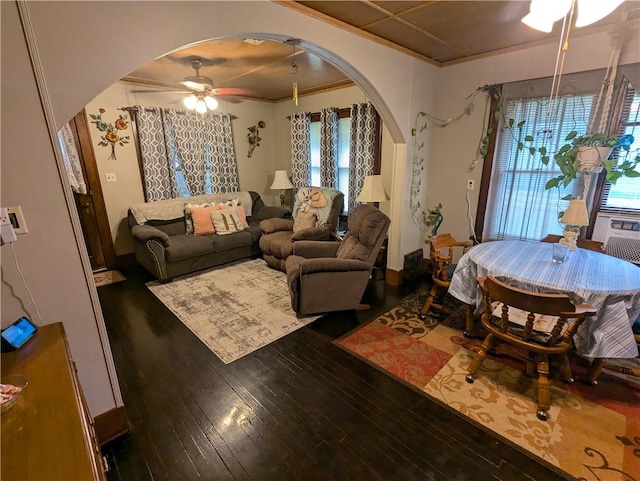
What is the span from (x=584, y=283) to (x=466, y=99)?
242 cm

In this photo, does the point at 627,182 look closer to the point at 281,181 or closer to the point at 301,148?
the point at 301,148

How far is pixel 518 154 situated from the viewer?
314 cm

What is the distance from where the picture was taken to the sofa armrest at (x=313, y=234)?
3877 mm

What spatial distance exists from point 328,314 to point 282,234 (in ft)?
5.33

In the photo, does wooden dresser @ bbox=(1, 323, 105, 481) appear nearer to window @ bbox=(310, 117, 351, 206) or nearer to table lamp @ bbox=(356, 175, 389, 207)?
table lamp @ bbox=(356, 175, 389, 207)

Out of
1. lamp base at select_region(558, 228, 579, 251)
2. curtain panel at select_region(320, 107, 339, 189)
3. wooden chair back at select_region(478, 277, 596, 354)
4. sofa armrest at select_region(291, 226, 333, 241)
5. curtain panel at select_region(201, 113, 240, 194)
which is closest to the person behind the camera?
wooden chair back at select_region(478, 277, 596, 354)

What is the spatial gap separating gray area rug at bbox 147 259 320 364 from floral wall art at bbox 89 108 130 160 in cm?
195

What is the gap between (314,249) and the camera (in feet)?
11.3

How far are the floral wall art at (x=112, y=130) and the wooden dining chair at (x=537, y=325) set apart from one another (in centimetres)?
457

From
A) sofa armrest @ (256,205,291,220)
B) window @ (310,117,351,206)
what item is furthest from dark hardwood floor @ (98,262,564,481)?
window @ (310,117,351,206)

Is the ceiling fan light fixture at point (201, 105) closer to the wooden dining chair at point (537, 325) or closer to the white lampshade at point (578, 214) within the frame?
the wooden dining chair at point (537, 325)

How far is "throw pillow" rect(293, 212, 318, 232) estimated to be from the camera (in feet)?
13.7

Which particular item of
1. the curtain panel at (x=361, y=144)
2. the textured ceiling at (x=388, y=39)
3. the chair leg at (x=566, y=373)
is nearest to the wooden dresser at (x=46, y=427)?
the textured ceiling at (x=388, y=39)

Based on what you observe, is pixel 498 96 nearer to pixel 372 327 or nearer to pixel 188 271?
pixel 372 327
